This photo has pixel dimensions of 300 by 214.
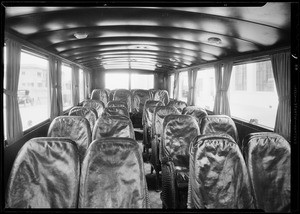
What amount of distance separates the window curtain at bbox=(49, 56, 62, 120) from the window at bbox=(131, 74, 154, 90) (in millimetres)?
5909

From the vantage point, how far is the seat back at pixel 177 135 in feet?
11.5

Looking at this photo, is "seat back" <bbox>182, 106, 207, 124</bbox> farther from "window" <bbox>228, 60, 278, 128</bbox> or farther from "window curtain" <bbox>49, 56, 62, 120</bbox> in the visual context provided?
"window curtain" <bbox>49, 56, 62, 120</bbox>

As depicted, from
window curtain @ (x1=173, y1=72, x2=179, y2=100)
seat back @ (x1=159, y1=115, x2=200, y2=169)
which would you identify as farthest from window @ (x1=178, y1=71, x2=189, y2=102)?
seat back @ (x1=159, y1=115, x2=200, y2=169)

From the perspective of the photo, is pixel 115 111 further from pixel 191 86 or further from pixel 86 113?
pixel 191 86

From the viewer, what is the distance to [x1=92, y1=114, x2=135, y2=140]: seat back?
11.2ft

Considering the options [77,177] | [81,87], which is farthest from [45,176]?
[81,87]

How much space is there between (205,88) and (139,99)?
130 inches

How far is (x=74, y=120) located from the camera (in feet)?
11.2

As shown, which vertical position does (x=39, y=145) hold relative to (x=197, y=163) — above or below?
above

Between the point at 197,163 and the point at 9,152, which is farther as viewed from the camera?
the point at 9,152

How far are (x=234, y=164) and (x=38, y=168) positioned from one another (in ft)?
5.49

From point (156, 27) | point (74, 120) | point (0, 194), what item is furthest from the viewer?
Answer: point (156, 27)

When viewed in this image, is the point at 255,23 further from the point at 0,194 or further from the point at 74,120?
the point at 0,194

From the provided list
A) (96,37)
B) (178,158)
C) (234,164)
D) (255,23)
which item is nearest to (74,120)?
(178,158)
